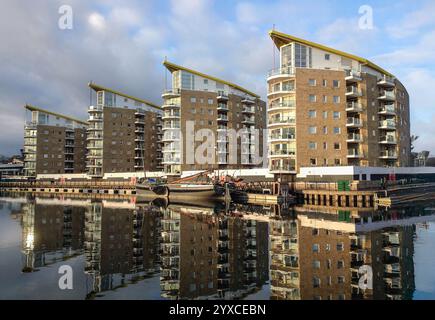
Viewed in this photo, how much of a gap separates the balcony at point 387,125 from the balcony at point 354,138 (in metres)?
6.84

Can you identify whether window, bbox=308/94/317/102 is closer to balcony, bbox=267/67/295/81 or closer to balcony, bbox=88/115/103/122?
balcony, bbox=267/67/295/81

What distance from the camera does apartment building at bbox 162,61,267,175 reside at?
84062mm

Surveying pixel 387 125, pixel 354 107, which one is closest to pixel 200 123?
pixel 354 107

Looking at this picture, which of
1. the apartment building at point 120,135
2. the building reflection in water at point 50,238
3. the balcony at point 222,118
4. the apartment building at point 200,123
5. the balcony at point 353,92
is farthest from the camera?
the apartment building at point 120,135

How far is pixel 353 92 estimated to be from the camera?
6350cm

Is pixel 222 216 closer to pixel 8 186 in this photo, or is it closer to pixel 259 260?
pixel 259 260

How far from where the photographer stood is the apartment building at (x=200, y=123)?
84.1 meters

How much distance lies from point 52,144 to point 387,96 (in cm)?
10495

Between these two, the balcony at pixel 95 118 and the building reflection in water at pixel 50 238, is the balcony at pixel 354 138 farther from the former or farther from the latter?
the balcony at pixel 95 118

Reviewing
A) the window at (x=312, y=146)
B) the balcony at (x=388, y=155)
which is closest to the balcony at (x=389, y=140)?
the balcony at (x=388, y=155)

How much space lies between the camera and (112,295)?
16438 mm

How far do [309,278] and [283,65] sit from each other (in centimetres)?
5321

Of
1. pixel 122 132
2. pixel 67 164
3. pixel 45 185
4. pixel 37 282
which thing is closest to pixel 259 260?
pixel 37 282

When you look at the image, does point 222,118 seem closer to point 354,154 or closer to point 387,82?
point 354,154
